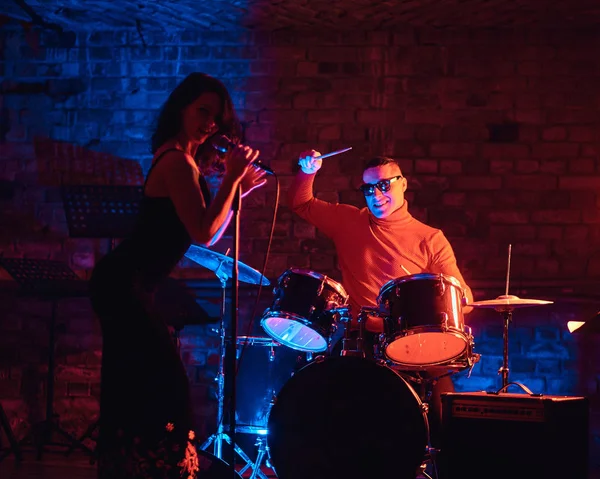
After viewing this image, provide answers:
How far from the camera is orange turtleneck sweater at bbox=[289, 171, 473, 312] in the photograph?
4383 millimetres

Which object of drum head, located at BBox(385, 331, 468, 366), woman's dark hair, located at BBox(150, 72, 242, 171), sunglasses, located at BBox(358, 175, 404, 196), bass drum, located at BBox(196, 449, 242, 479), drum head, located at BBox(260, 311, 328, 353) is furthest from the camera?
sunglasses, located at BBox(358, 175, 404, 196)

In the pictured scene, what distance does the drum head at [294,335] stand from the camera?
3.94 m

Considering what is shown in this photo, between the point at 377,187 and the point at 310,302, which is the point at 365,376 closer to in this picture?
the point at 310,302

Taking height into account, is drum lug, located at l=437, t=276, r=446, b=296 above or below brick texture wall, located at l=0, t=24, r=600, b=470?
below

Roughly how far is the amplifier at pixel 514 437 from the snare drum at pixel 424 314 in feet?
0.91

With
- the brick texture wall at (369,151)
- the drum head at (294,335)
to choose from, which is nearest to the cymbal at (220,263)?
the drum head at (294,335)

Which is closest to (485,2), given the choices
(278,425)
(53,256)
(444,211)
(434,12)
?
(434,12)

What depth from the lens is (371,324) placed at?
3.88 metres

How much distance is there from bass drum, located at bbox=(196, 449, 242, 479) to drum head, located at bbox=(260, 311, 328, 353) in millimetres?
1455

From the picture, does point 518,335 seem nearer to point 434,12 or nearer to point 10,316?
point 434,12

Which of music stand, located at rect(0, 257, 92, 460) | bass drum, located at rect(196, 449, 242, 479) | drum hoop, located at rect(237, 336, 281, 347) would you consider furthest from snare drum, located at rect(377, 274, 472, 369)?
music stand, located at rect(0, 257, 92, 460)

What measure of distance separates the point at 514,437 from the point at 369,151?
8.04 feet

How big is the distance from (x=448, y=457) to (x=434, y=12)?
9.85 feet

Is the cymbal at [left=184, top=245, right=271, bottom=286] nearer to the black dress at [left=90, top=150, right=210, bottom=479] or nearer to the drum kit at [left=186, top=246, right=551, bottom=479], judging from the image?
the drum kit at [left=186, top=246, right=551, bottom=479]
